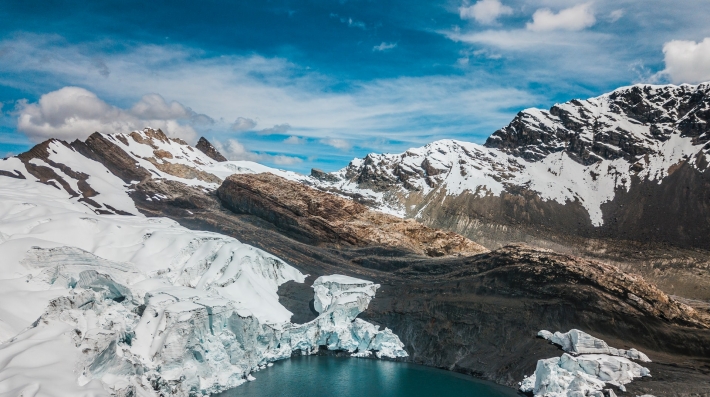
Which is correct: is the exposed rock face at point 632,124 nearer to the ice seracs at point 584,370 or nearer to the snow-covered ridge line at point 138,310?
the ice seracs at point 584,370

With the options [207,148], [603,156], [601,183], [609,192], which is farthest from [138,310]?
[603,156]

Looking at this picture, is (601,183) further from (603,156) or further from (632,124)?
(632,124)

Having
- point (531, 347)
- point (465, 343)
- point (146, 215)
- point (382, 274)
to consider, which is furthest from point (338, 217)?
point (531, 347)

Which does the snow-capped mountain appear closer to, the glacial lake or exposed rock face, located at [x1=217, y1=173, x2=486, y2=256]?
exposed rock face, located at [x1=217, y1=173, x2=486, y2=256]

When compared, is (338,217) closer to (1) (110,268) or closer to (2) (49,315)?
(1) (110,268)

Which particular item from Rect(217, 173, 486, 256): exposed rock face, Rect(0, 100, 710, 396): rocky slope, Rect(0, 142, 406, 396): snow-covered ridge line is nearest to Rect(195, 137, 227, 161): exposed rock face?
Rect(0, 100, 710, 396): rocky slope
